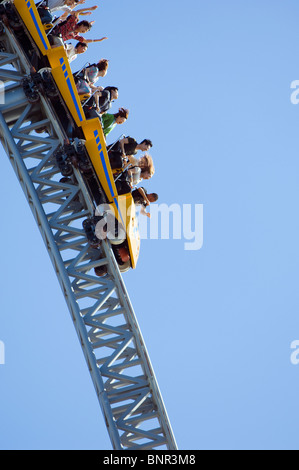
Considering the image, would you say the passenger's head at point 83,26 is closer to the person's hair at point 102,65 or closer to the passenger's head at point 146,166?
the person's hair at point 102,65

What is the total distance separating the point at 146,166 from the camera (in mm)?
14695

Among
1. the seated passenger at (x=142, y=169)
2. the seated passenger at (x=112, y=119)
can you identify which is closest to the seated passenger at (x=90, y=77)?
the seated passenger at (x=112, y=119)

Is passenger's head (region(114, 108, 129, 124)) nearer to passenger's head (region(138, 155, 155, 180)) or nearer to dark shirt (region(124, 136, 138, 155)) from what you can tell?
dark shirt (region(124, 136, 138, 155))

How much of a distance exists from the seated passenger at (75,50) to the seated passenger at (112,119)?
89 centimetres

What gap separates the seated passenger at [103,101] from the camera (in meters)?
14.3

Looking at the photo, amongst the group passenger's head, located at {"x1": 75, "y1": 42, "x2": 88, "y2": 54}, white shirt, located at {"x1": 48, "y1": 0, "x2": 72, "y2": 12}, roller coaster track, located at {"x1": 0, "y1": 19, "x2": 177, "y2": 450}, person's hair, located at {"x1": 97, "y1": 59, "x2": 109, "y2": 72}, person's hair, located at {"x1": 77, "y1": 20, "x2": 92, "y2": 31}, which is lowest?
roller coaster track, located at {"x1": 0, "y1": 19, "x2": 177, "y2": 450}

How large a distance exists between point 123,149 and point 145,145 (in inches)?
19.6

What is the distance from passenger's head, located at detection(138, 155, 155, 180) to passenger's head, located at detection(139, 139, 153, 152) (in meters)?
0.12

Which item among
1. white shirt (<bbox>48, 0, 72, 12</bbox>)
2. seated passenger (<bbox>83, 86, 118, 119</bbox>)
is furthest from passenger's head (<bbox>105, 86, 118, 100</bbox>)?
white shirt (<bbox>48, 0, 72, 12</bbox>)

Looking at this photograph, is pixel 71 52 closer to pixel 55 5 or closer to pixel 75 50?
pixel 75 50

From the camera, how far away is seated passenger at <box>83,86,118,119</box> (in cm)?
1429
